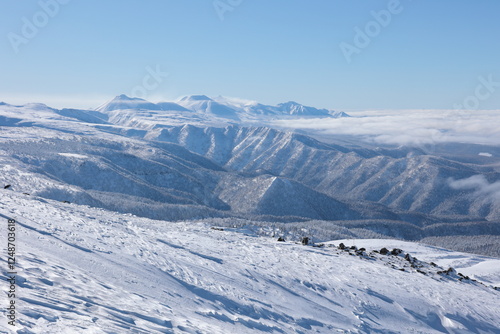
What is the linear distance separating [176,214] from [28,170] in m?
61.8

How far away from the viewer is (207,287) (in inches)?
905

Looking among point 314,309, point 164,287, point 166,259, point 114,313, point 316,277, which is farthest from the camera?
point 316,277

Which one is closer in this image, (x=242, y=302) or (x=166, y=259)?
(x=242, y=302)

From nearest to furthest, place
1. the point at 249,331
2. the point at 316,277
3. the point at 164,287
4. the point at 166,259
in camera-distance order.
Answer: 1. the point at 249,331
2. the point at 164,287
3. the point at 166,259
4. the point at 316,277

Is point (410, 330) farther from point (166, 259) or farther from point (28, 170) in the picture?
point (28, 170)

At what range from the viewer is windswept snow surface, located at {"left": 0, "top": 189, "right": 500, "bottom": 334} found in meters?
15.0

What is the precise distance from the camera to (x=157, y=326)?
1463 cm

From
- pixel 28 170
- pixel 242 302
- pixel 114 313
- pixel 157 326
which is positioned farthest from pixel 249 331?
pixel 28 170

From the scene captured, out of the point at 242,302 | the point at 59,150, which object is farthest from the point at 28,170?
the point at 242,302

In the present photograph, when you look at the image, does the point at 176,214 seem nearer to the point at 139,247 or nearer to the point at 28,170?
the point at 28,170

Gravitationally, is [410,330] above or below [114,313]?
below

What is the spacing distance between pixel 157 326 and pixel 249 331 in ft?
18.5

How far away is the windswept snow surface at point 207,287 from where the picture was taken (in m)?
15.0

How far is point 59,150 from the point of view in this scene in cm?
19400
